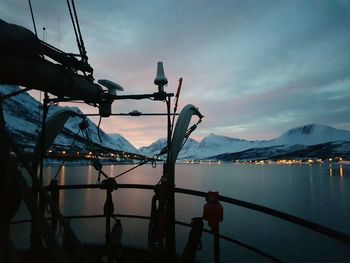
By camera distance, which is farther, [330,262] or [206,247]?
[206,247]

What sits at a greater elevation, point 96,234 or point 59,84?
point 59,84

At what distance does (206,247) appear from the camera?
93.8 ft

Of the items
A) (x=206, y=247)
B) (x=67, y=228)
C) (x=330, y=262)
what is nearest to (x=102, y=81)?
(x=67, y=228)

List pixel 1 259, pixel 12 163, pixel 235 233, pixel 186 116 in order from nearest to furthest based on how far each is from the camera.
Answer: pixel 1 259
pixel 12 163
pixel 186 116
pixel 235 233

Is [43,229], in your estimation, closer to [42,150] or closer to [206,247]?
[42,150]

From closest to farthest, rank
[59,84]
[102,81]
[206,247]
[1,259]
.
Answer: [1,259], [59,84], [102,81], [206,247]

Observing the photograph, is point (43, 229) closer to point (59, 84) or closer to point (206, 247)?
point (59, 84)

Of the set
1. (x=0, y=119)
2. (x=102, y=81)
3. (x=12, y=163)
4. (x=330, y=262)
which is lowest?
(x=330, y=262)

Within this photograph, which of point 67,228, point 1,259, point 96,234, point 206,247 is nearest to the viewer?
point 1,259

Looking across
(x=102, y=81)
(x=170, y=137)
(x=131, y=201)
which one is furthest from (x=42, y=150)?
(x=131, y=201)

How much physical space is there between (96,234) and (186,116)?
28496 mm

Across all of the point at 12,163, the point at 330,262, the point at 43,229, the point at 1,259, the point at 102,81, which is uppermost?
the point at 102,81

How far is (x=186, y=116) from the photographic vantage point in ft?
20.7

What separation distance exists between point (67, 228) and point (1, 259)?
122 centimetres
